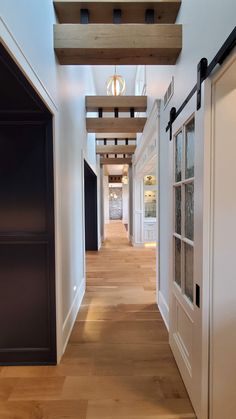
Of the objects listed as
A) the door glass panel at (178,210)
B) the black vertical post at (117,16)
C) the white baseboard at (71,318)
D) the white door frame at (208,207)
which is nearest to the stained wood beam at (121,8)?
the black vertical post at (117,16)

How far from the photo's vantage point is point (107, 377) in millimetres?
1991

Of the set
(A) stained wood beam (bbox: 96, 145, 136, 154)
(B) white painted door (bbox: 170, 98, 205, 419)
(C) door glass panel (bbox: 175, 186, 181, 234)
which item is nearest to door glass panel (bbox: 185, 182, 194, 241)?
(B) white painted door (bbox: 170, 98, 205, 419)

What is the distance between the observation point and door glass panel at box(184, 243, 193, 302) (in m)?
1.78

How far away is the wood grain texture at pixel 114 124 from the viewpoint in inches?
170

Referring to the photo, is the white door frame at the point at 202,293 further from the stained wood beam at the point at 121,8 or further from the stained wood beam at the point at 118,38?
the stained wood beam at the point at 121,8

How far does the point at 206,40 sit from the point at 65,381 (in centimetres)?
264

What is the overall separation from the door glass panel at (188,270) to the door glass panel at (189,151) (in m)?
0.54

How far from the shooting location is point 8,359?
7.09 ft

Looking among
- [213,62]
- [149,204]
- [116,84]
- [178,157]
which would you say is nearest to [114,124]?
[116,84]

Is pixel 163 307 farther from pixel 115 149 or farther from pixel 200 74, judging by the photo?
pixel 115 149

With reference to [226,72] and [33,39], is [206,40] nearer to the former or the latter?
[226,72]

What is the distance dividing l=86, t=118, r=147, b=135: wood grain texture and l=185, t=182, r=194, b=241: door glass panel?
2782 millimetres

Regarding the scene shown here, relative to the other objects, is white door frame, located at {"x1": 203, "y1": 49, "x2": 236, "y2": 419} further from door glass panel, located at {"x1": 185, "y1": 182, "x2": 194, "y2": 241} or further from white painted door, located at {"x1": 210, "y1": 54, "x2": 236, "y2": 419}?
door glass panel, located at {"x1": 185, "y1": 182, "x2": 194, "y2": 241}

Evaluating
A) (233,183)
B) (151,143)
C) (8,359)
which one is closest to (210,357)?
(233,183)
